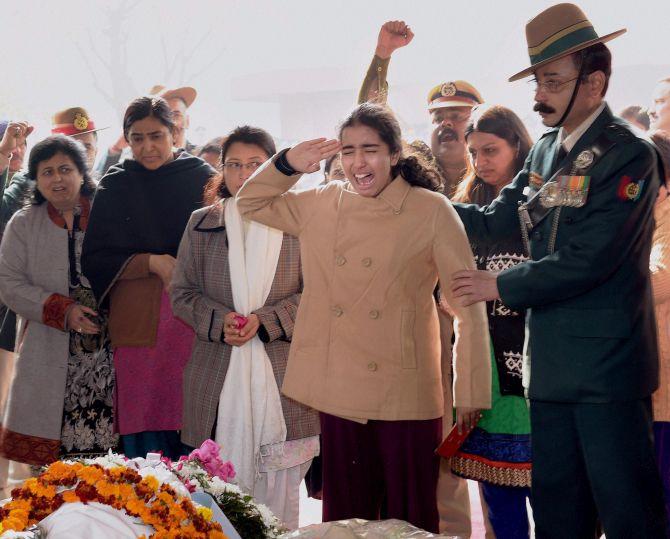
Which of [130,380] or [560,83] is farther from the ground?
[560,83]

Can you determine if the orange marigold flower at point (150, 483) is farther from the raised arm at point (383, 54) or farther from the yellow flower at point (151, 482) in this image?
the raised arm at point (383, 54)

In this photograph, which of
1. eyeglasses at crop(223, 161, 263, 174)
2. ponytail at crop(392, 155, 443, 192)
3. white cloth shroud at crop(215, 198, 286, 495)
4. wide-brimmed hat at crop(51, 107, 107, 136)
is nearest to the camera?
ponytail at crop(392, 155, 443, 192)

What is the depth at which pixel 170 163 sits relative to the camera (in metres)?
4.80

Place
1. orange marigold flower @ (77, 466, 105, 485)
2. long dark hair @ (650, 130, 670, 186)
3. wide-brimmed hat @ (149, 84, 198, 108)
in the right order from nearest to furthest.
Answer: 1. orange marigold flower @ (77, 466, 105, 485)
2. long dark hair @ (650, 130, 670, 186)
3. wide-brimmed hat @ (149, 84, 198, 108)

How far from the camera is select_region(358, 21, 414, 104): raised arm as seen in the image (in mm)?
4543

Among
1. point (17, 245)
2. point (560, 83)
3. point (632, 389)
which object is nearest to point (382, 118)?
point (560, 83)

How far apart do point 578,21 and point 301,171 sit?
1.00 m

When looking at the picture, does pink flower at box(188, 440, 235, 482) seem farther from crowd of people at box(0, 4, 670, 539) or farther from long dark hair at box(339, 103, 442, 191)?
long dark hair at box(339, 103, 442, 191)

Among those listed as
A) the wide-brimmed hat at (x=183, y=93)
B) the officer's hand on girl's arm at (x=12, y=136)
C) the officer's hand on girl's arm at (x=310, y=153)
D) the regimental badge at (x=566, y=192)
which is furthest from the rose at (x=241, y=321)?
the wide-brimmed hat at (x=183, y=93)

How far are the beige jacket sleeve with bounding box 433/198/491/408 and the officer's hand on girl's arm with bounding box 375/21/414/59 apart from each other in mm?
1376

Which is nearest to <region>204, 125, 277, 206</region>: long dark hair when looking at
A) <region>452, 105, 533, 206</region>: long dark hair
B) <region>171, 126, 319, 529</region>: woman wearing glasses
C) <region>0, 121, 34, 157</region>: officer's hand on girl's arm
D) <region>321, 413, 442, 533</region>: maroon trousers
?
<region>171, 126, 319, 529</region>: woman wearing glasses

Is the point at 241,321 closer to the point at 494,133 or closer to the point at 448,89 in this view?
the point at 494,133

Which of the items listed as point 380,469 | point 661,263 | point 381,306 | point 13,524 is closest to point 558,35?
point 381,306

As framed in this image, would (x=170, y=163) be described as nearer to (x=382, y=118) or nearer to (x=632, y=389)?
(x=382, y=118)
